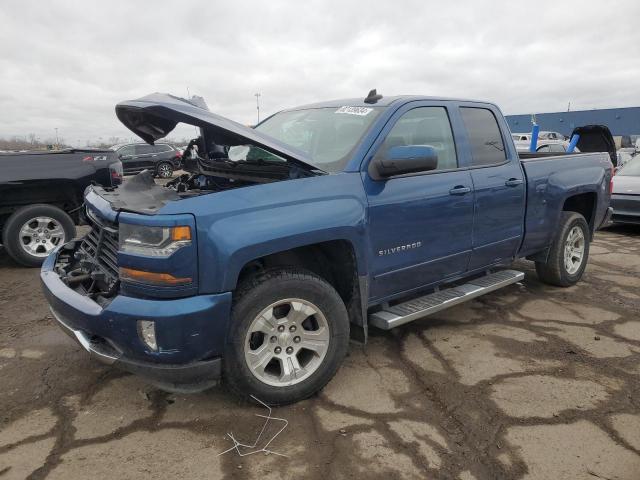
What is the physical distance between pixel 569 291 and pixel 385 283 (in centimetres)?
283

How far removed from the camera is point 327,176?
296 centimetres

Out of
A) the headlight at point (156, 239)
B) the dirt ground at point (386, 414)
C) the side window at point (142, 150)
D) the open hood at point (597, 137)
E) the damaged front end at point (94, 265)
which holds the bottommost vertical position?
the dirt ground at point (386, 414)

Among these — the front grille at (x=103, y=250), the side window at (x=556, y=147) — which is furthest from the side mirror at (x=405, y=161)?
the side window at (x=556, y=147)

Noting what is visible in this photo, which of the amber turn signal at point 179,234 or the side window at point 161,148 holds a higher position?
the side window at point 161,148

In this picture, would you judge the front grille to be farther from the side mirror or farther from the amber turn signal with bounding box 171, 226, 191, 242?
the side mirror

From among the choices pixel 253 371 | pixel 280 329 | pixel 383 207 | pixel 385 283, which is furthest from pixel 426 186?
pixel 253 371

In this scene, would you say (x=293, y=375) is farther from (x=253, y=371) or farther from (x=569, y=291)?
(x=569, y=291)

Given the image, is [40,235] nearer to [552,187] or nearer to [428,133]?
[428,133]

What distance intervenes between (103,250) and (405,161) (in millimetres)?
1976

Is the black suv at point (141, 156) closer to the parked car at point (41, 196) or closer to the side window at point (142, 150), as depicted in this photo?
the side window at point (142, 150)

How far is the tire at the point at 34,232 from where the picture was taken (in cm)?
580

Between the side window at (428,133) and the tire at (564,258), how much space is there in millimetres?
1879

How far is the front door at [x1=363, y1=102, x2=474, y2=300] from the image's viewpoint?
3164 millimetres

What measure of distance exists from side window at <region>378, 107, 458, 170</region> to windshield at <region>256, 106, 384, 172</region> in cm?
20
